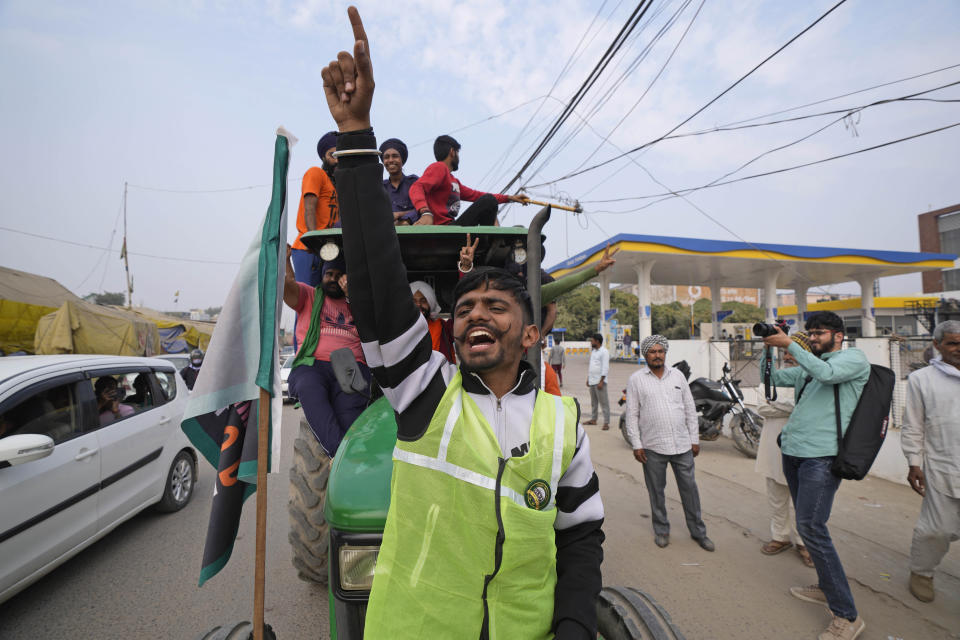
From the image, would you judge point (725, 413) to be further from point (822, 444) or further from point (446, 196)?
point (446, 196)

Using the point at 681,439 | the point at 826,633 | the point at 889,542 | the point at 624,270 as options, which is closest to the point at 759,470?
the point at 681,439

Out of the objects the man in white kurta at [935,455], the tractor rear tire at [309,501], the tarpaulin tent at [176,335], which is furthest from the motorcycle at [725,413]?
the tarpaulin tent at [176,335]

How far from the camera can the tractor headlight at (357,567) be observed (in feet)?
5.38

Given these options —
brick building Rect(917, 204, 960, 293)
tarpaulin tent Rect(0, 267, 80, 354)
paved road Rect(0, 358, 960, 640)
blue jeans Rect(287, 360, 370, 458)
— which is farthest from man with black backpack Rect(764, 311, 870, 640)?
brick building Rect(917, 204, 960, 293)

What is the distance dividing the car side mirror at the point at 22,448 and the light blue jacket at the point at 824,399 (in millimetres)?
4781

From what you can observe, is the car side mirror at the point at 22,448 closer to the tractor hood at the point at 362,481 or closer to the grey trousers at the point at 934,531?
the tractor hood at the point at 362,481

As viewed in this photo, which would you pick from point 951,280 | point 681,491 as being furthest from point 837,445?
point 951,280

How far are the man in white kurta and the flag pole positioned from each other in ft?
13.9

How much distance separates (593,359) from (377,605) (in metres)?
8.46

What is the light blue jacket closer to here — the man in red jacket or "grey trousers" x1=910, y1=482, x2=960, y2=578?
"grey trousers" x1=910, y1=482, x2=960, y2=578

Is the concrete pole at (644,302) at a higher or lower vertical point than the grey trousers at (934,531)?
higher

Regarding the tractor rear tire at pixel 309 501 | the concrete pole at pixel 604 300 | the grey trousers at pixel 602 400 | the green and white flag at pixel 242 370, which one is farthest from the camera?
the concrete pole at pixel 604 300

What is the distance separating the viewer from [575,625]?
133 cm

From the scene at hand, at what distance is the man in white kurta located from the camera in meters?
3.23
